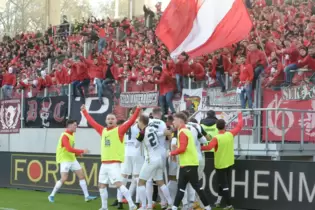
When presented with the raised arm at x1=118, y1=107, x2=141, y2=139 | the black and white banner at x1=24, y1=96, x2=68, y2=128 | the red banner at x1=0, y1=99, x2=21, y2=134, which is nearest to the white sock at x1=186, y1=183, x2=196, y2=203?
the raised arm at x1=118, y1=107, x2=141, y2=139

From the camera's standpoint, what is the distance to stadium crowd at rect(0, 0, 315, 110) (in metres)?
17.6

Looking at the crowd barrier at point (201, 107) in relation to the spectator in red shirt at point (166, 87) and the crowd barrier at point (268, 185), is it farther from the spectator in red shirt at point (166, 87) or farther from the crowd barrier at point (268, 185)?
the crowd barrier at point (268, 185)

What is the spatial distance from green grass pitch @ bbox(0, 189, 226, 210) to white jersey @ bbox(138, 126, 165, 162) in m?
1.91

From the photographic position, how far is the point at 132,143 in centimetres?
1516

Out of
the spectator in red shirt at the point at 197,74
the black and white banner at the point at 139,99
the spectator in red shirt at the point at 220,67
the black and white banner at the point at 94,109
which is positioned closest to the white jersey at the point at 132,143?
the spectator in red shirt at the point at 220,67

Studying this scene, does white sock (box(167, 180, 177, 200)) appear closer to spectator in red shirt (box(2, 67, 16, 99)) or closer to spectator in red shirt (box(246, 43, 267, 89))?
spectator in red shirt (box(246, 43, 267, 89))

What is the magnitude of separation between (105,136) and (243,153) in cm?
462

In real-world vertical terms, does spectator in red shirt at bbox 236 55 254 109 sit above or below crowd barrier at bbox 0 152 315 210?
above

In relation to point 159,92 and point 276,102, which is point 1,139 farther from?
point 276,102

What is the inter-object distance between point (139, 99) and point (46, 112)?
479cm

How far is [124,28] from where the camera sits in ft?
94.7

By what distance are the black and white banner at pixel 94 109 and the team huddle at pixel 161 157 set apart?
6.80m

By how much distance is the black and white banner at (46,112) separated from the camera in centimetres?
2373

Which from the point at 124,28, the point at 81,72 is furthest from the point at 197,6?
the point at 124,28
